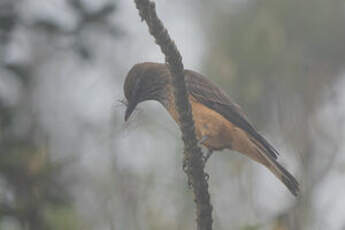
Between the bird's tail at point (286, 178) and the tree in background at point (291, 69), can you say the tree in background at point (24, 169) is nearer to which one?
the bird's tail at point (286, 178)

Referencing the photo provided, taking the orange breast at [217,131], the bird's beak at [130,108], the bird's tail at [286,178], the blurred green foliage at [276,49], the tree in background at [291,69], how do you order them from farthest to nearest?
the blurred green foliage at [276,49]
the tree in background at [291,69]
the orange breast at [217,131]
the bird's beak at [130,108]
the bird's tail at [286,178]

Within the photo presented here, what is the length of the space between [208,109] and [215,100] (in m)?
0.10

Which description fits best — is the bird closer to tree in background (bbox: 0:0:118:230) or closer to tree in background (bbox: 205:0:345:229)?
tree in background (bbox: 205:0:345:229)

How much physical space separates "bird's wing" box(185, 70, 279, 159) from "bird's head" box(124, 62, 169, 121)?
0.21 metres

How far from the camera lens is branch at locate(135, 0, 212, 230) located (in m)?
3.38

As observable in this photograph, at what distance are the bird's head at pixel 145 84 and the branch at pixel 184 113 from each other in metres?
1.00

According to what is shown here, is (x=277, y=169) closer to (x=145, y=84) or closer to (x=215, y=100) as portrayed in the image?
(x=215, y=100)

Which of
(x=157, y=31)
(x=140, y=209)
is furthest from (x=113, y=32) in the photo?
(x=140, y=209)

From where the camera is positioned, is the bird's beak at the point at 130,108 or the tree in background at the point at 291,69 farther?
A: the tree in background at the point at 291,69

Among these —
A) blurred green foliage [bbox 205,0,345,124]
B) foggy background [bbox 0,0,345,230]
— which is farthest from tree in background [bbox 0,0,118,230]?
blurred green foliage [bbox 205,0,345,124]

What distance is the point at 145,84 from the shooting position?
17.4 ft

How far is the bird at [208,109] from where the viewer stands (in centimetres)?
516

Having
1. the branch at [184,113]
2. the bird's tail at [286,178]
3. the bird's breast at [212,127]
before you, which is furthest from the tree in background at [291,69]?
the branch at [184,113]

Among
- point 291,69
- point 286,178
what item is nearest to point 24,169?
point 286,178
